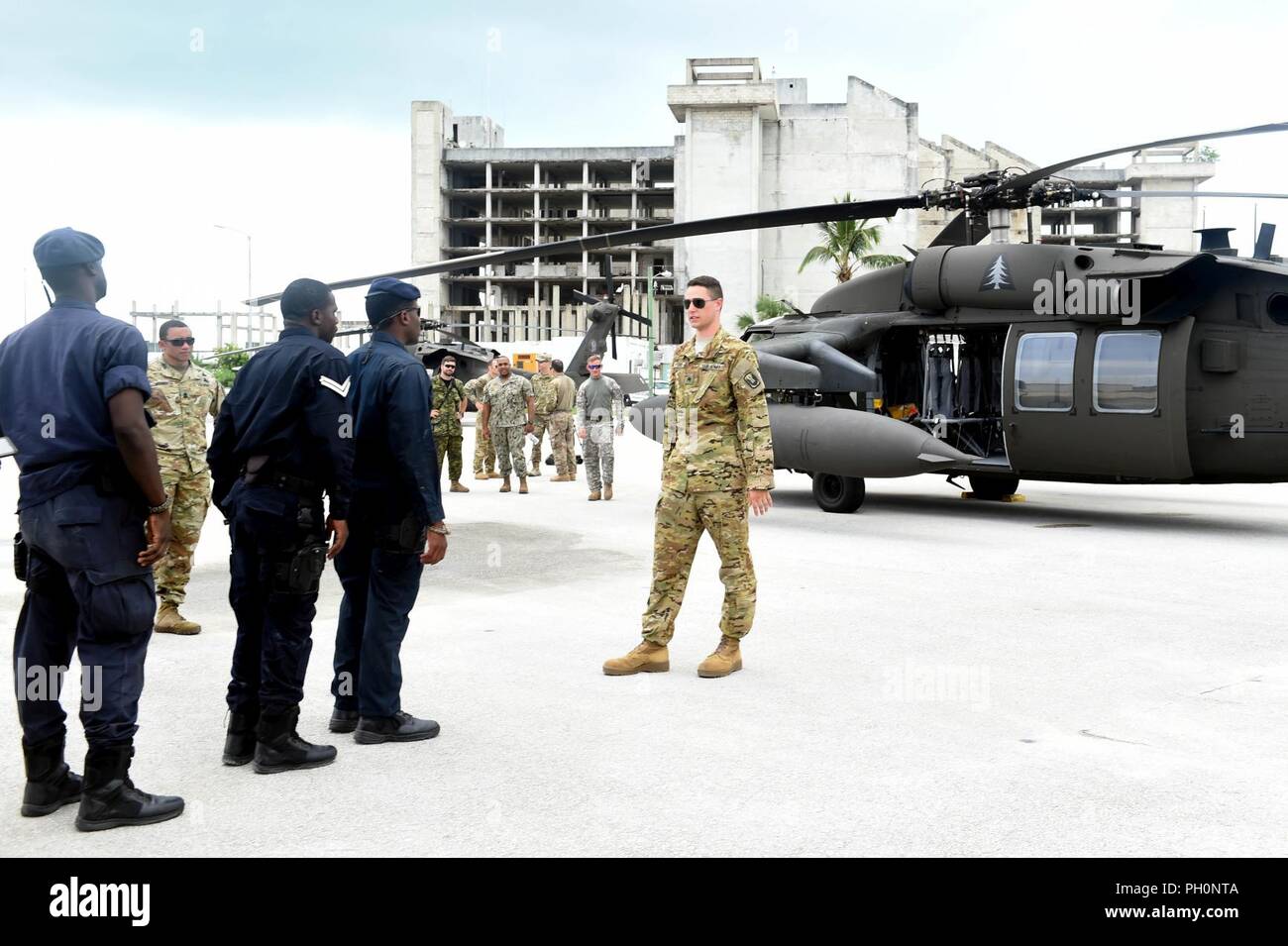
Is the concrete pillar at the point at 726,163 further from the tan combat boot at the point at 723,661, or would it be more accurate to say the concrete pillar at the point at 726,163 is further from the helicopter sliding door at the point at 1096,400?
the tan combat boot at the point at 723,661

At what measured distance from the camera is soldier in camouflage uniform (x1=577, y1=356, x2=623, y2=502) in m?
14.3

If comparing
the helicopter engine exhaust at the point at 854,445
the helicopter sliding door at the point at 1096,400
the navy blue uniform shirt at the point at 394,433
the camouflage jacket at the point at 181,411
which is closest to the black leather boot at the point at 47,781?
the navy blue uniform shirt at the point at 394,433

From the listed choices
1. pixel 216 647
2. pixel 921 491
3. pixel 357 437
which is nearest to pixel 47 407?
pixel 357 437

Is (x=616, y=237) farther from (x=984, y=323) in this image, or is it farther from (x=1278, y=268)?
(x=1278, y=268)

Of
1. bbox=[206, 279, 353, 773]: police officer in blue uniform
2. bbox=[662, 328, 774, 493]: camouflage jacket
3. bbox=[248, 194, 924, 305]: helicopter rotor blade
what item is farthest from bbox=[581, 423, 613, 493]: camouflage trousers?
bbox=[206, 279, 353, 773]: police officer in blue uniform

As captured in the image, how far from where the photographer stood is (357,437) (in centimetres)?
473

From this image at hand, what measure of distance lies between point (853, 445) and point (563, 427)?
6787mm

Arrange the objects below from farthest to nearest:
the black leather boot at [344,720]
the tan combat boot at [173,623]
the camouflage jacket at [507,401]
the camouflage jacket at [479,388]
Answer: the camouflage jacket at [479,388] → the camouflage jacket at [507,401] → the tan combat boot at [173,623] → the black leather boot at [344,720]

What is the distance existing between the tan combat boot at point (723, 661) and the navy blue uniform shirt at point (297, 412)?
215 cm

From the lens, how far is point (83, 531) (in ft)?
12.1

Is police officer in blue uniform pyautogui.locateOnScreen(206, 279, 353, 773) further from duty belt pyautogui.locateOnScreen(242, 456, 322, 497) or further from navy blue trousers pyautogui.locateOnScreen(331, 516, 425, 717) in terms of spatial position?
navy blue trousers pyautogui.locateOnScreen(331, 516, 425, 717)

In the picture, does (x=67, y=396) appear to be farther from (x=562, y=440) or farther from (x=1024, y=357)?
(x=562, y=440)

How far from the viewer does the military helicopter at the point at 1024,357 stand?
10250 mm

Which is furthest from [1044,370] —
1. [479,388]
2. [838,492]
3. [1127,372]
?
[479,388]
